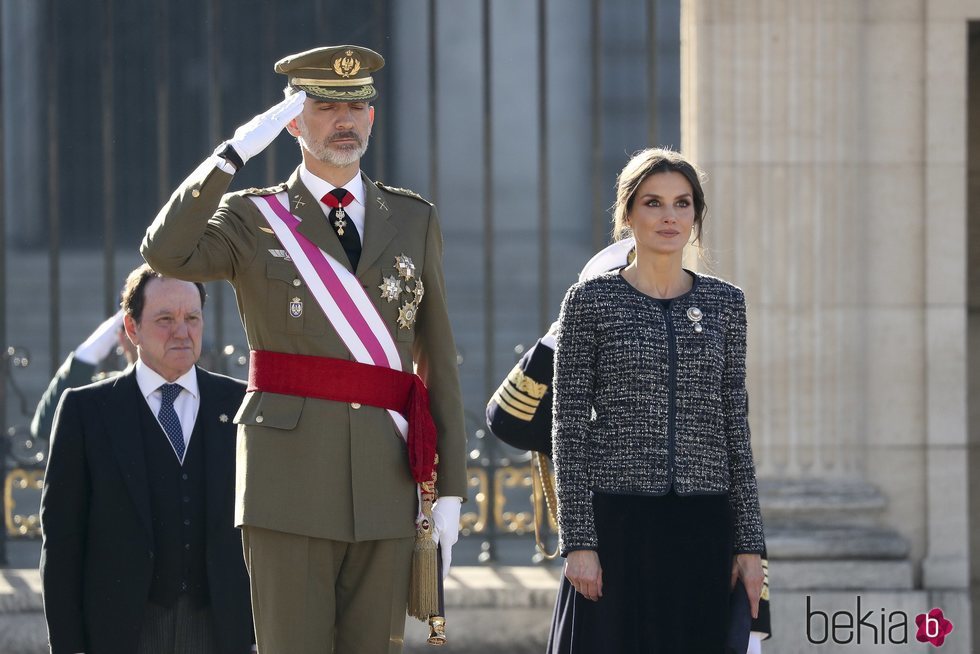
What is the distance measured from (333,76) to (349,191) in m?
0.25

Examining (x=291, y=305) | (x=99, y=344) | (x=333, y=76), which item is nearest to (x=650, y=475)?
(x=291, y=305)

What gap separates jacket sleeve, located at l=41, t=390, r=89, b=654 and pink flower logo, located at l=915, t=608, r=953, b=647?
11.0ft

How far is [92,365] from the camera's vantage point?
6.07m

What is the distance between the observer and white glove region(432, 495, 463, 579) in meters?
3.96

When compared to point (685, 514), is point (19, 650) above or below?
below

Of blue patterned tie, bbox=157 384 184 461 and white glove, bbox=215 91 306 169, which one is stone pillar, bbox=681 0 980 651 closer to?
blue patterned tie, bbox=157 384 184 461

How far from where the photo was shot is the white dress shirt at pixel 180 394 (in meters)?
4.28

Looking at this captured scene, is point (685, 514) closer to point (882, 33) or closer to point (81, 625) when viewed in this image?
point (81, 625)

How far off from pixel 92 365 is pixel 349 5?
8.01 meters

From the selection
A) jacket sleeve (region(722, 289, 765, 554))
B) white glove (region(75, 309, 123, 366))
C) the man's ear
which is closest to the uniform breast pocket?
the man's ear

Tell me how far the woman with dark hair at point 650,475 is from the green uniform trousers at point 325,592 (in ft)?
1.35


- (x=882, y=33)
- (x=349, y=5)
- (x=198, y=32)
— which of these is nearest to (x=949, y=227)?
(x=882, y=33)

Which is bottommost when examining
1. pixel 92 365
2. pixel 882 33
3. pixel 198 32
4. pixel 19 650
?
pixel 19 650

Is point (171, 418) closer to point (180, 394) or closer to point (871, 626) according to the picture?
point (180, 394)
